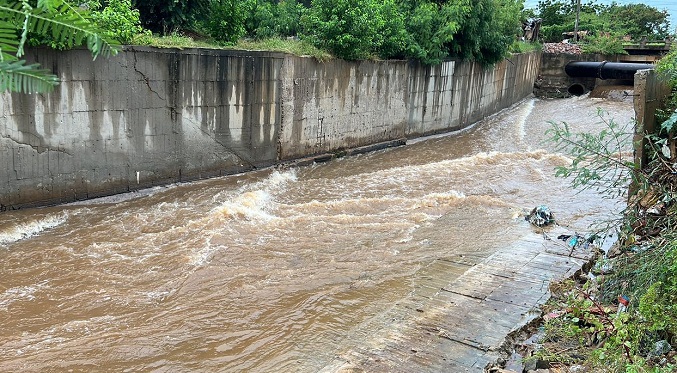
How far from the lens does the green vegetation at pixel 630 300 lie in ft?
15.7

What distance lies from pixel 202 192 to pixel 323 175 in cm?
349

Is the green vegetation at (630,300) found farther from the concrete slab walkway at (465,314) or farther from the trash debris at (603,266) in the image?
the concrete slab walkway at (465,314)

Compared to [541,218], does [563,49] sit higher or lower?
higher

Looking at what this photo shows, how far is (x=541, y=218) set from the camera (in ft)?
35.0

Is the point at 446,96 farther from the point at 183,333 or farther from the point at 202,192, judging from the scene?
the point at 183,333

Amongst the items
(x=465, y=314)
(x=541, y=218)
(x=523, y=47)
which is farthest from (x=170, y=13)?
(x=523, y=47)

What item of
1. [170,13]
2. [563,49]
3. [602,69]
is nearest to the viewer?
[170,13]

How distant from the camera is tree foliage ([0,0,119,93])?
1164 mm

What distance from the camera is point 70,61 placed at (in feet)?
32.3

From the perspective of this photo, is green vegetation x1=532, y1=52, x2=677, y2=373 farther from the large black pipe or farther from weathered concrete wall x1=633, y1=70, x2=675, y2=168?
the large black pipe

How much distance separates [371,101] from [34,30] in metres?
16.2

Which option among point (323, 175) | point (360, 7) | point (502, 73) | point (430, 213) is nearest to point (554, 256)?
point (430, 213)

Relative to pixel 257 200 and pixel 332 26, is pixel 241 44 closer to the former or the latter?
pixel 332 26

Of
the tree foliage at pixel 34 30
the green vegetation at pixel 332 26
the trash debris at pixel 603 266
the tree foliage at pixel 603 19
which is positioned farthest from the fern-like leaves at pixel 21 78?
the tree foliage at pixel 603 19
